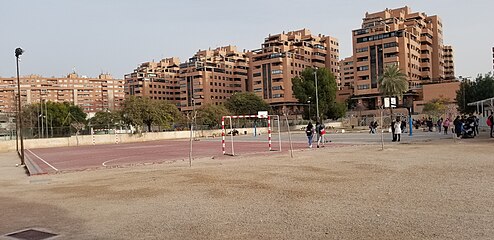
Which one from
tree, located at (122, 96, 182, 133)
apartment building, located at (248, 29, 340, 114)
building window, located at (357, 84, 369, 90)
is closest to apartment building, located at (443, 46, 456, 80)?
apartment building, located at (248, 29, 340, 114)

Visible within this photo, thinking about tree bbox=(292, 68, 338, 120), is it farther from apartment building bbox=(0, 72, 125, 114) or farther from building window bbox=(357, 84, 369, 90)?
apartment building bbox=(0, 72, 125, 114)

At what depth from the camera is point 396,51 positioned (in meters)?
99.6

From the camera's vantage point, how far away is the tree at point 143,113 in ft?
201

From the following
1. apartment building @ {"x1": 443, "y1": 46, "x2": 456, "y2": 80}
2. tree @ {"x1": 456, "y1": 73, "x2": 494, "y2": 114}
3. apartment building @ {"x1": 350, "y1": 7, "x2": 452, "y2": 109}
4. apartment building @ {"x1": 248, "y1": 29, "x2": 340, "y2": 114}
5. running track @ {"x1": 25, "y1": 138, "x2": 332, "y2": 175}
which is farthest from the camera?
apartment building @ {"x1": 443, "y1": 46, "x2": 456, "y2": 80}

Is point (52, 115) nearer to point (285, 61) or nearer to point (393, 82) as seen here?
point (285, 61)

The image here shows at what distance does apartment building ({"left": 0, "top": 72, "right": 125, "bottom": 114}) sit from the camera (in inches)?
6181

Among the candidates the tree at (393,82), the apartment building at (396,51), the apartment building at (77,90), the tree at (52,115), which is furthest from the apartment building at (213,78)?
the tree at (393,82)

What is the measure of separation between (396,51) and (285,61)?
3242 cm

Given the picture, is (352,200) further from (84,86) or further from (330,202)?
(84,86)

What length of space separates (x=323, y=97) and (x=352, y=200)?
7701 cm

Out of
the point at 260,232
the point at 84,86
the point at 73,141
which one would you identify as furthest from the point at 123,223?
the point at 84,86

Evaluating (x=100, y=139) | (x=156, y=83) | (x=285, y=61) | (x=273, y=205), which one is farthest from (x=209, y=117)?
(x=156, y=83)

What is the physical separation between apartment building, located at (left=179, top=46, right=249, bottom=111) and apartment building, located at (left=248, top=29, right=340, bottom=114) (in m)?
14.4

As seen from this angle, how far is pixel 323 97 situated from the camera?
84.0m
